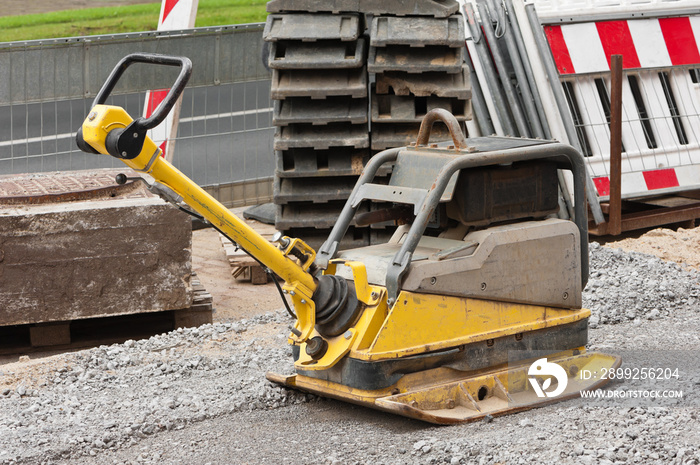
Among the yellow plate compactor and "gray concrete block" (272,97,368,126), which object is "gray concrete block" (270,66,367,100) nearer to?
"gray concrete block" (272,97,368,126)

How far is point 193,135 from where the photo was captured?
10391 mm

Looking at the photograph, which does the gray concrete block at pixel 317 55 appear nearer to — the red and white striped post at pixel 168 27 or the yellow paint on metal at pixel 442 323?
the red and white striped post at pixel 168 27

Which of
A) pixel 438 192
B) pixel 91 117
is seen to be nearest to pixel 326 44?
pixel 438 192

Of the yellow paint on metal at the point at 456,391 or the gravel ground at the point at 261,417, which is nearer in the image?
the gravel ground at the point at 261,417

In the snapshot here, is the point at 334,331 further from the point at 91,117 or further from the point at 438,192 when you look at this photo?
the point at 91,117

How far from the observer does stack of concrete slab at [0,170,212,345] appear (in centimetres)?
672

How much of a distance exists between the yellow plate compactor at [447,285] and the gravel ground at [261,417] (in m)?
0.20

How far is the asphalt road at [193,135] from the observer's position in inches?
363

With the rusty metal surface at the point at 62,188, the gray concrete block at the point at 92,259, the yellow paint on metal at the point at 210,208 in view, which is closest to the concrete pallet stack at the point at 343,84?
the gray concrete block at the point at 92,259

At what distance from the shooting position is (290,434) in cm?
475

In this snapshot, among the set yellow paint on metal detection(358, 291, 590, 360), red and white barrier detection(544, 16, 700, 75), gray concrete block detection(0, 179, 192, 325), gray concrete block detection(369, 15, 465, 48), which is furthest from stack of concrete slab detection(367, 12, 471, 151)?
yellow paint on metal detection(358, 291, 590, 360)

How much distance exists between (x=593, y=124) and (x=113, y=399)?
564 cm

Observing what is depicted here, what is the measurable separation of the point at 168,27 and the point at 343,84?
2982 millimetres

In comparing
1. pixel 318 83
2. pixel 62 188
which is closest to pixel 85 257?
pixel 62 188
